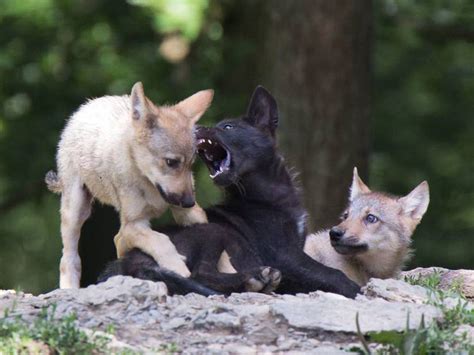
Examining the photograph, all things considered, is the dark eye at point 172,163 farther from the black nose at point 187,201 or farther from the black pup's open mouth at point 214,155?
the black pup's open mouth at point 214,155

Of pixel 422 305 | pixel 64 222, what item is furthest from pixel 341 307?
pixel 64 222

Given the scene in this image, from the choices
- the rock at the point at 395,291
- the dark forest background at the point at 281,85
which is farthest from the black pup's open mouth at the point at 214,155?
the dark forest background at the point at 281,85

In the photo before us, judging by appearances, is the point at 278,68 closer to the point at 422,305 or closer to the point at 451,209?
the point at 451,209

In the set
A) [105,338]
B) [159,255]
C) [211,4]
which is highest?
[211,4]

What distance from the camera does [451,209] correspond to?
58.0ft

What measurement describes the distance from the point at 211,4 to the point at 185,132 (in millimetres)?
7324

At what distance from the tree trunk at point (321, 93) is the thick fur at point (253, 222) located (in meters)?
4.36

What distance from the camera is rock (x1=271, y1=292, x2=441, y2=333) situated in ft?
21.9

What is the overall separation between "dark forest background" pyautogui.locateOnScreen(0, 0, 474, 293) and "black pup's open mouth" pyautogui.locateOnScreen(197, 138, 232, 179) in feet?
14.1

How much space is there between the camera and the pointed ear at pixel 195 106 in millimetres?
8383

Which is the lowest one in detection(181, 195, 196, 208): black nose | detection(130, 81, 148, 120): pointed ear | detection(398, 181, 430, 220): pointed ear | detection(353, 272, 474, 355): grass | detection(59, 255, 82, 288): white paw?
detection(353, 272, 474, 355): grass

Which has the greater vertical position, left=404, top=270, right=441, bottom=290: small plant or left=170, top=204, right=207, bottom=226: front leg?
left=170, top=204, right=207, bottom=226: front leg

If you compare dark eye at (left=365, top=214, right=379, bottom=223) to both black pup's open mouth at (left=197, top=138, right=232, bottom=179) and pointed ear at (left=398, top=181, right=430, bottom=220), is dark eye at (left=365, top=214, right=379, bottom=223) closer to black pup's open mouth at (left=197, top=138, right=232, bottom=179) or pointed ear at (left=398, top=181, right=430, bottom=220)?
pointed ear at (left=398, top=181, right=430, bottom=220)

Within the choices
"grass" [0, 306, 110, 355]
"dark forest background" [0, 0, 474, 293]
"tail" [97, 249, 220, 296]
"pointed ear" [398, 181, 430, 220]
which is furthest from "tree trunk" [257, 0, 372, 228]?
"grass" [0, 306, 110, 355]
